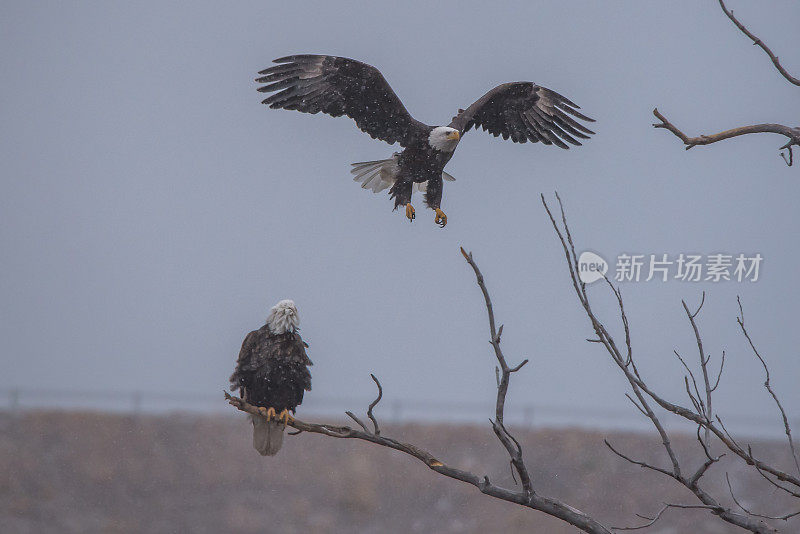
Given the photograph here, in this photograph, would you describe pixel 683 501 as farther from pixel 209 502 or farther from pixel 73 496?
pixel 73 496

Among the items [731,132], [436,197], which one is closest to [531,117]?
[436,197]

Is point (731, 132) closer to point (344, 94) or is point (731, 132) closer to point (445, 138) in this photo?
point (445, 138)

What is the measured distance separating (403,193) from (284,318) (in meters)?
0.88

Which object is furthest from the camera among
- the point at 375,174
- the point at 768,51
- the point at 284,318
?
the point at 375,174

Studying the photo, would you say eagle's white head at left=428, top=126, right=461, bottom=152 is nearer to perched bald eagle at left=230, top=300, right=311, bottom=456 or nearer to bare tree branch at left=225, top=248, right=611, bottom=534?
perched bald eagle at left=230, top=300, right=311, bottom=456

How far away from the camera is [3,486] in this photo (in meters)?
11.2

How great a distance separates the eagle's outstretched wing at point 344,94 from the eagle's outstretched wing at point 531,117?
48 centimetres

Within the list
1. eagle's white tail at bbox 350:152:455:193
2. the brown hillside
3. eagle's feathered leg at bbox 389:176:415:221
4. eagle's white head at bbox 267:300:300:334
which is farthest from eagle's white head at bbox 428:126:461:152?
the brown hillside

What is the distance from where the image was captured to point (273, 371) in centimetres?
409

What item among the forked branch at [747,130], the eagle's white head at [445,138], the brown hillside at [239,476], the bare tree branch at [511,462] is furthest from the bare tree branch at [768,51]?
the brown hillside at [239,476]

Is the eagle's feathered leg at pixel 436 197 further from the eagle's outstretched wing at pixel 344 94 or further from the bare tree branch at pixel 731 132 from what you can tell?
the bare tree branch at pixel 731 132

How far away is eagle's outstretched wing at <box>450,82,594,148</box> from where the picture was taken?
4.79 m

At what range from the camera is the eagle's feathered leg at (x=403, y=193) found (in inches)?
170

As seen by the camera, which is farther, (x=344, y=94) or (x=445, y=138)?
(x=344, y=94)
